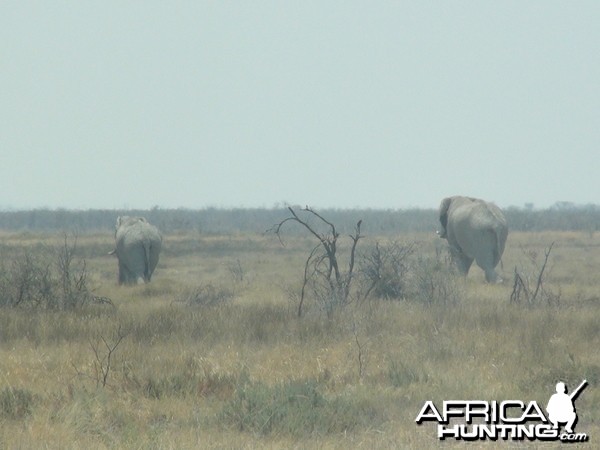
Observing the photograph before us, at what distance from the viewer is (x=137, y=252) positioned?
21156 millimetres

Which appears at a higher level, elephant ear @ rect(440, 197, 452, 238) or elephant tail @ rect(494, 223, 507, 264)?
elephant ear @ rect(440, 197, 452, 238)

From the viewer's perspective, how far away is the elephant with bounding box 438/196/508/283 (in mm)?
20672

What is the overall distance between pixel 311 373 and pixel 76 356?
2.48m

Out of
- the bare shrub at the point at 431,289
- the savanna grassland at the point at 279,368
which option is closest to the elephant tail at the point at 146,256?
the savanna grassland at the point at 279,368

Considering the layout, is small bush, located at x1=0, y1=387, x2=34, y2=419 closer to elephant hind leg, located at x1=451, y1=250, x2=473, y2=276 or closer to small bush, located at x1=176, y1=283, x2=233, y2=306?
small bush, located at x1=176, y1=283, x2=233, y2=306

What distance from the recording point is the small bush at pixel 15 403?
7.64 m

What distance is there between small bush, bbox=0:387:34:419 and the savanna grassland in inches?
0.8

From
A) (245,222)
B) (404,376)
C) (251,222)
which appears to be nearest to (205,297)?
(404,376)

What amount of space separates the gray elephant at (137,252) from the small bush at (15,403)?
42.6ft

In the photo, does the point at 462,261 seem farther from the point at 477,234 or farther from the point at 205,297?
the point at 205,297

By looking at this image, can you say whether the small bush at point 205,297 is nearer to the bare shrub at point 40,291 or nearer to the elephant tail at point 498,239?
the bare shrub at point 40,291

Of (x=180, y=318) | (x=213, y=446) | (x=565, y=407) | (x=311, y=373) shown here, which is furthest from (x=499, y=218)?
(x=213, y=446)

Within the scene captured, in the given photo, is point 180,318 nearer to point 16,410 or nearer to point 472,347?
point 472,347

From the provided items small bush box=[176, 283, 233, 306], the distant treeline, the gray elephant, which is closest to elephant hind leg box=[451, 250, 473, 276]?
small bush box=[176, 283, 233, 306]
